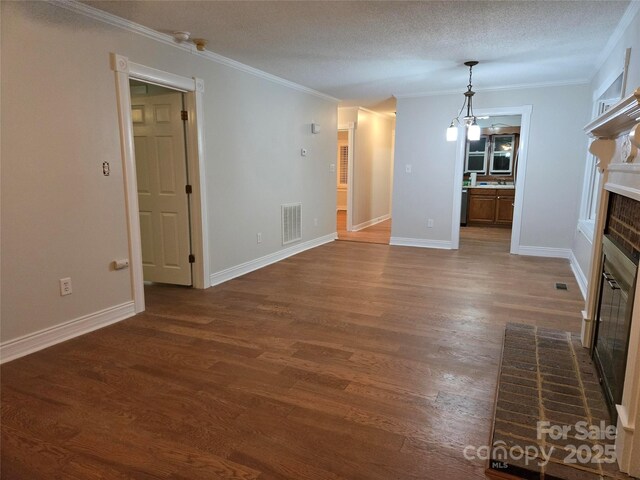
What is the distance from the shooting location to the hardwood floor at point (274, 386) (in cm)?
176

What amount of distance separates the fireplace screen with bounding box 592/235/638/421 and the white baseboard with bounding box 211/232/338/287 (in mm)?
3434

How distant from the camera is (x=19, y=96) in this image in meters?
2.57

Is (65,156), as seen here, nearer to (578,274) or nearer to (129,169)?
(129,169)

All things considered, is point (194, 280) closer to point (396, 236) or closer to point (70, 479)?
point (70, 479)

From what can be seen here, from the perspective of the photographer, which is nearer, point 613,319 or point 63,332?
point 613,319

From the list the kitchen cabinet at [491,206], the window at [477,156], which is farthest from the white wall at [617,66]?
the window at [477,156]

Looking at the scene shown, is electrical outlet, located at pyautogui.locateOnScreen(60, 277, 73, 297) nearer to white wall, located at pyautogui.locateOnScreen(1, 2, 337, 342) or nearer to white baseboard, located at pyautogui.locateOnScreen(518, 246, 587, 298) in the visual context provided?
white wall, located at pyautogui.locateOnScreen(1, 2, 337, 342)

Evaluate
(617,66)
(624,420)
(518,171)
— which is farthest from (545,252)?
(624,420)

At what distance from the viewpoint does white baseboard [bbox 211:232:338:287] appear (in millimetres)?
4508

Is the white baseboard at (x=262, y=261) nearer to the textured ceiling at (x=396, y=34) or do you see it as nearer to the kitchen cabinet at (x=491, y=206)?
the textured ceiling at (x=396, y=34)

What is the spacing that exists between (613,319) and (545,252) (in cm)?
414

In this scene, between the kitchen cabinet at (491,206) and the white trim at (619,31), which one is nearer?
the white trim at (619,31)

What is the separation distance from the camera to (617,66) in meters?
3.50

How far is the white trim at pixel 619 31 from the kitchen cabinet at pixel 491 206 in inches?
169
